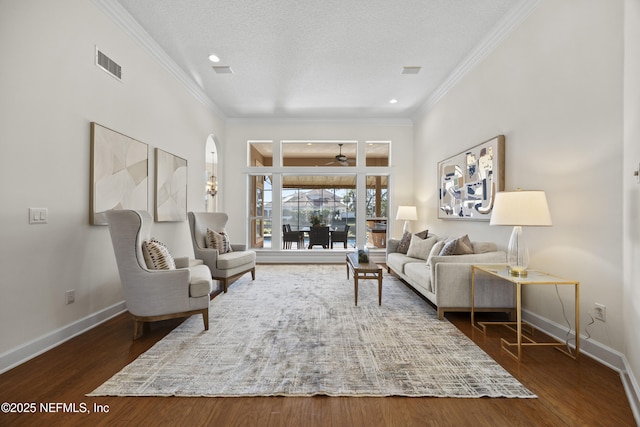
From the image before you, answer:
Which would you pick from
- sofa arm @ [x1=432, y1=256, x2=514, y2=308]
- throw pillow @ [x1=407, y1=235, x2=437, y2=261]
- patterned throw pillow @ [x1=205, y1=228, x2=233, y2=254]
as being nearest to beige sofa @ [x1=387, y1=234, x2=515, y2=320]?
sofa arm @ [x1=432, y1=256, x2=514, y2=308]

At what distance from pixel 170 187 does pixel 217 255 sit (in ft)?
3.89

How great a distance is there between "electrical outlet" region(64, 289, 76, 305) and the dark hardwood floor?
0.58 m

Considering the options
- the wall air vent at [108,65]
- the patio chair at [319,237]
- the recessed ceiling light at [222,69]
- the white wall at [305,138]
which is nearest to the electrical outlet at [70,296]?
the wall air vent at [108,65]

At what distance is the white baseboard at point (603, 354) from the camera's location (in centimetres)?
176

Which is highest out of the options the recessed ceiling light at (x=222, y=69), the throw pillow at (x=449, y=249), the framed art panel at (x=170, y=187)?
the recessed ceiling light at (x=222, y=69)

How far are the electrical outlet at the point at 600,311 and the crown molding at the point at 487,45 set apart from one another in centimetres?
278

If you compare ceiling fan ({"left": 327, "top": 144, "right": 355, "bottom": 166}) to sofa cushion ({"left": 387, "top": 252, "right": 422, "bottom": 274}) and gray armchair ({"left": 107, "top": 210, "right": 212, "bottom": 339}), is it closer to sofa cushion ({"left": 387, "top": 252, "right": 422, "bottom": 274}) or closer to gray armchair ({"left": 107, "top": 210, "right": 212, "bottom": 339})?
sofa cushion ({"left": 387, "top": 252, "right": 422, "bottom": 274})

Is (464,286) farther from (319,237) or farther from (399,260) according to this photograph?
(319,237)

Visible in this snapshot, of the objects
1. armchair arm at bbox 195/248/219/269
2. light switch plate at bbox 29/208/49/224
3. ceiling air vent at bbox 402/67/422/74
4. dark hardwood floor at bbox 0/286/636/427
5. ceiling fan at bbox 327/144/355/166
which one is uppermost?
ceiling air vent at bbox 402/67/422/74

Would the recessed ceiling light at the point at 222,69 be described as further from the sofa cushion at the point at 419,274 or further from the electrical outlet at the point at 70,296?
the sofa cushion at the point at 419,274

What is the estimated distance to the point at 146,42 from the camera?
3.70 m

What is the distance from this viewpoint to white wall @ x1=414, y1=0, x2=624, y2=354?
221 centimetres

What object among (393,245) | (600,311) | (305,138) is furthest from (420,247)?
(305,138)

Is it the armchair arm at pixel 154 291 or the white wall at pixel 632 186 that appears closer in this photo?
the white wall at pixel 632 186
